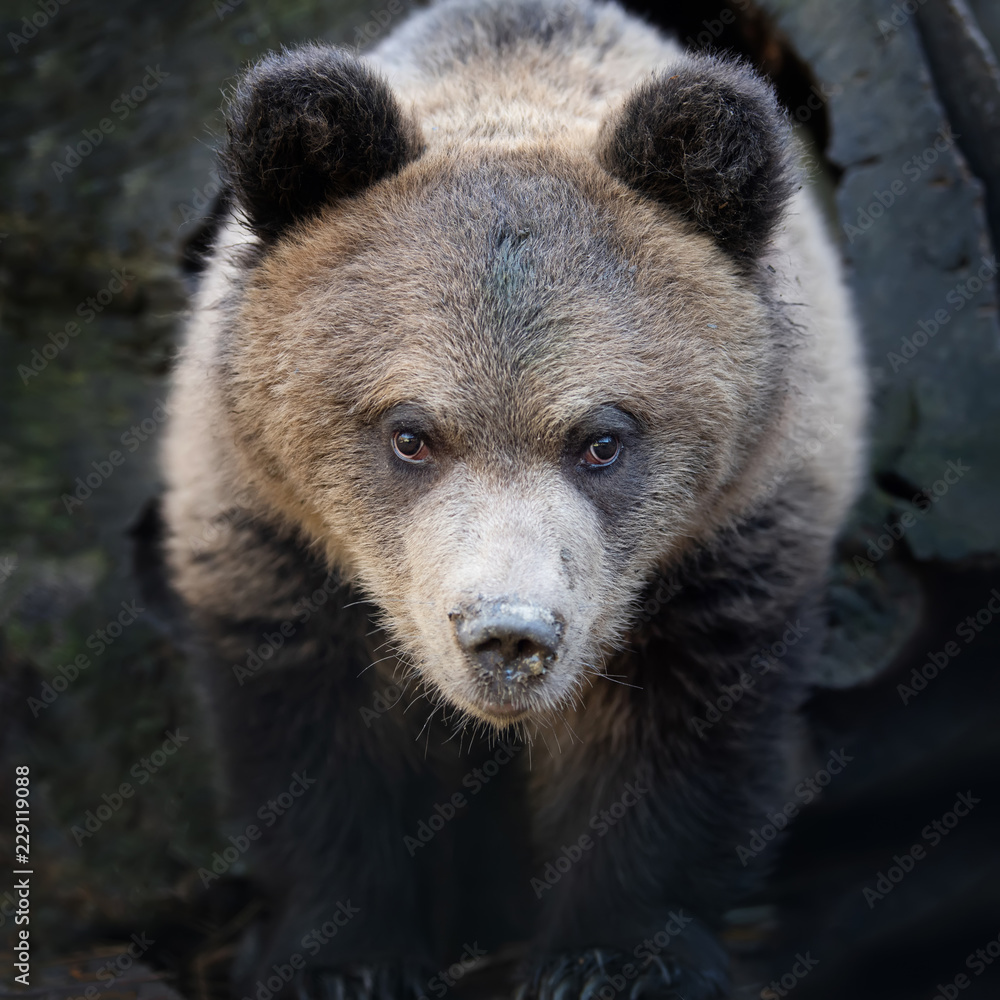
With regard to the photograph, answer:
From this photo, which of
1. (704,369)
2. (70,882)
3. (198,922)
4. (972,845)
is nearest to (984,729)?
(972,845)

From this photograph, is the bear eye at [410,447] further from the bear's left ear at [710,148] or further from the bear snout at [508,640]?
the bear's left ear at [710,148]

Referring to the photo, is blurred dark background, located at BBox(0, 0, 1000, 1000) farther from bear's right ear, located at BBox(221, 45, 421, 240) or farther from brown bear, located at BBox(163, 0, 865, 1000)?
bear's right ear, located at BBox(221, 45, 421, 240)

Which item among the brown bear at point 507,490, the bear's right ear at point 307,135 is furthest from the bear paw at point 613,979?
the bear's right ear at point 307,135

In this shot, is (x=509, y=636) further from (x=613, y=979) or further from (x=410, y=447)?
(x=613, y=979)

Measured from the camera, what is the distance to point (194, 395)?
446 cm

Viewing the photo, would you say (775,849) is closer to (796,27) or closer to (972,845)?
(972,845)

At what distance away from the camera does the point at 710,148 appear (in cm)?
351

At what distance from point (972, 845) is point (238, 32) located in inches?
224

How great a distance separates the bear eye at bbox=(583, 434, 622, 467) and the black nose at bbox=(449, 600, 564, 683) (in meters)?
0.64

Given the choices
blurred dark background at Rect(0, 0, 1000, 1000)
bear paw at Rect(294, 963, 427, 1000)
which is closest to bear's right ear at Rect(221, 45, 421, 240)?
blurred dark background at Rect(0, 0, 1000, 1000)

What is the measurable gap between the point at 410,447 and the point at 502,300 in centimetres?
56

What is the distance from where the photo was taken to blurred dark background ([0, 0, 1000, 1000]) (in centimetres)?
541

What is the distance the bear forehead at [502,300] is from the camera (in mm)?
3355

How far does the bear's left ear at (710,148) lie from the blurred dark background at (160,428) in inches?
90.5
